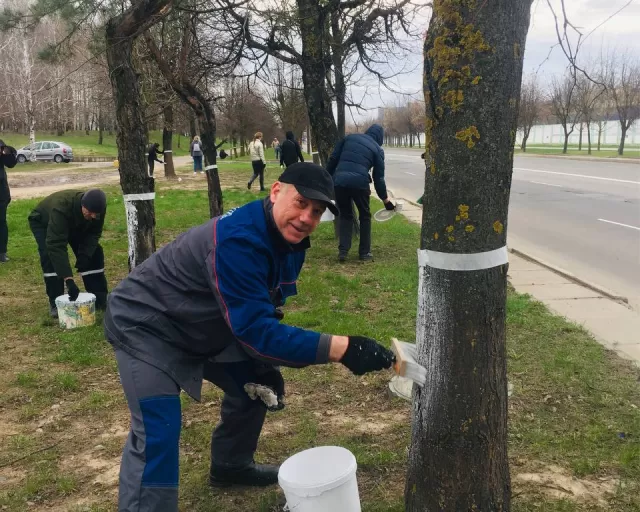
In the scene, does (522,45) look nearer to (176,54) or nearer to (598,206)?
(176,54)

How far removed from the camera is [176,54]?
415 inches

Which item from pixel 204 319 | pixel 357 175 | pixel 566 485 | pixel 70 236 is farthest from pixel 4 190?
pixel 566 485

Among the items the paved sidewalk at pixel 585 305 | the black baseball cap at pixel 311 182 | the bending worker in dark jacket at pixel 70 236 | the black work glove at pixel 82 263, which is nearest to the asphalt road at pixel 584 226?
the paved sidewalk at pixel 585 305

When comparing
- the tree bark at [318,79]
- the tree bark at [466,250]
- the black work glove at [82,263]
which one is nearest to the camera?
the tree bark at [466,250]

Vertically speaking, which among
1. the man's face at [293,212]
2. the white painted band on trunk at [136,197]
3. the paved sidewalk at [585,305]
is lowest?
the paved sidewalk at [585,305]

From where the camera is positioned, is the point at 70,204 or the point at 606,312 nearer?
the point at 70,204

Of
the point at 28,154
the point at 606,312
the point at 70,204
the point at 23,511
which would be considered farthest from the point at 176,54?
the point at 28,154

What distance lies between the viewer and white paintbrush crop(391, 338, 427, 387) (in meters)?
2.32

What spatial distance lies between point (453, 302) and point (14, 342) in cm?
455

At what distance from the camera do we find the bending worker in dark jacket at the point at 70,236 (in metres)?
5.27

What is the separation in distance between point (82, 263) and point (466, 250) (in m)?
4.73

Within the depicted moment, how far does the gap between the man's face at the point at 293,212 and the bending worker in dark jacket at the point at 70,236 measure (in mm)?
3348

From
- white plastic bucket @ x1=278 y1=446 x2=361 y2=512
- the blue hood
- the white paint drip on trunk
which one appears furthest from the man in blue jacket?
white plastic bucket @ x1=278 y1=446 x2=361 y2=512

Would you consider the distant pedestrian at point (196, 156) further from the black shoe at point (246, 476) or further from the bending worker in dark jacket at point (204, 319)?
the bending worker in dark jacket at point (204, 319)
